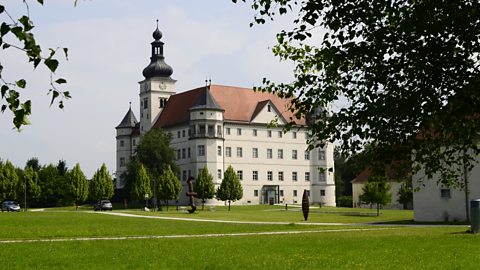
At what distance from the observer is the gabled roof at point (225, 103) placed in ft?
302

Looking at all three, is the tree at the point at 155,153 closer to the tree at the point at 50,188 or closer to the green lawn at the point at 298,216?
the green lawn at the point at 298,216

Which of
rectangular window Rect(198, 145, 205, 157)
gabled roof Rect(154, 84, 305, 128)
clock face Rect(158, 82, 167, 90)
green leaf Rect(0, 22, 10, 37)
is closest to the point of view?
green leaf Rect(0, 22, 10, 37)

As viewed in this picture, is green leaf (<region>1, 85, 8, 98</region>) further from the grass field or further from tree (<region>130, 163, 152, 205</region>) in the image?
tree (<region>130, 163, 152, 205</region>)

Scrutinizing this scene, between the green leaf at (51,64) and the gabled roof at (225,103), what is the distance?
85.8m

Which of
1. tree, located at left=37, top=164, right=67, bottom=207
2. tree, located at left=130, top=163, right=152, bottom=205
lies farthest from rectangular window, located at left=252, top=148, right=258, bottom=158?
tree, located at left=37, top=164, right=67, bottom=207

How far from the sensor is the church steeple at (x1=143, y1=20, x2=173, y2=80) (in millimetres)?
99438

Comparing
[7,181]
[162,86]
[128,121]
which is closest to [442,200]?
[7,181]

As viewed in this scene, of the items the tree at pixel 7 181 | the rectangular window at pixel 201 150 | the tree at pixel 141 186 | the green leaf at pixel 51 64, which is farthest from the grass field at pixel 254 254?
the rectangular window at pixel 201 150

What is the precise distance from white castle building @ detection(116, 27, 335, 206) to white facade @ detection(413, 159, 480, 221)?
140ft

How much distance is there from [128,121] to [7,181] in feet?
101

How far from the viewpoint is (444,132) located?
9.34 m

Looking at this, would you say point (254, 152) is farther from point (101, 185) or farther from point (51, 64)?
point (51, 64)

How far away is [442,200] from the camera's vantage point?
42812 millimetres

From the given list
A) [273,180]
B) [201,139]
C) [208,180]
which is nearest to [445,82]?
[208,180]
